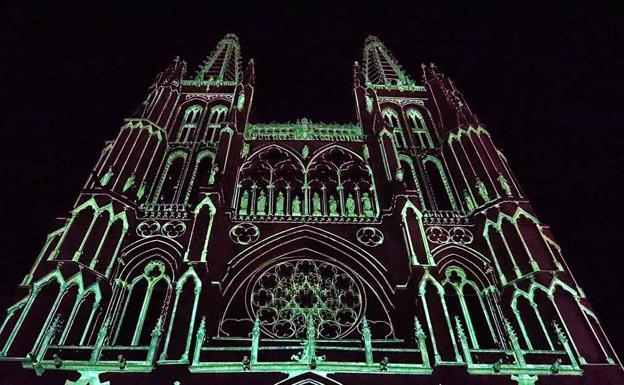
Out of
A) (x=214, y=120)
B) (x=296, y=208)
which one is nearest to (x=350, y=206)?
(x=296, y=208)

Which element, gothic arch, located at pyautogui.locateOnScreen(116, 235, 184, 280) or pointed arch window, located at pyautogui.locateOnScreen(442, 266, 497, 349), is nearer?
pointed arch window, located at pyautogui.locateOnScreen(442, 266, 497, 349)

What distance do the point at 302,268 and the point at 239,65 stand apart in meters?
19.9

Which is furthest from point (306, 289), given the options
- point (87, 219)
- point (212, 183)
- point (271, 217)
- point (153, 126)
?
point (153, 126)

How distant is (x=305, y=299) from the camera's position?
19.5 meters

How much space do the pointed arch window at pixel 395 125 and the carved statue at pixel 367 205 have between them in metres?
4.12

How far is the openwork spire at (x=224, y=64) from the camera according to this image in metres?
34.1

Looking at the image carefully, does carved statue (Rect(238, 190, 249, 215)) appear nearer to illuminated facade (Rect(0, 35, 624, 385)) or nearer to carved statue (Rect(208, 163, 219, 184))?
illuminated facade (Rect(0, 35, 624, 385))

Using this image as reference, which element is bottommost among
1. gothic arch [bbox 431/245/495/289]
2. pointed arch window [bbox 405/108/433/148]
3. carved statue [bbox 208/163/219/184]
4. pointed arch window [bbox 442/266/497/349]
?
pointed arch window [bbox 442/266/497/349]

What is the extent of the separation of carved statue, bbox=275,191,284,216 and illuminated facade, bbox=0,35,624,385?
0.12 meters

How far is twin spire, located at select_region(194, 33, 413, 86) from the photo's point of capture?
3375cm

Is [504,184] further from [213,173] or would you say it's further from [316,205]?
[213,173]

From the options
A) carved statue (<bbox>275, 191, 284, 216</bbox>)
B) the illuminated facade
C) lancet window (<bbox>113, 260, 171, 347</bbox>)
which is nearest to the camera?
the illuminated facade

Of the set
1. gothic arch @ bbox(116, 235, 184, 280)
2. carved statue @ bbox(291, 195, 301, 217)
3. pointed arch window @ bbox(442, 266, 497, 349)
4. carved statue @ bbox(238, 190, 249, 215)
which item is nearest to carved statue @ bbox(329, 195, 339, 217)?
carved statue @ bbox(291, 195, 301, 217)

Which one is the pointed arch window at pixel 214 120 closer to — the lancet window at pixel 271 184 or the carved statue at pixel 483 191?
the lancet window at pixel 271 184
